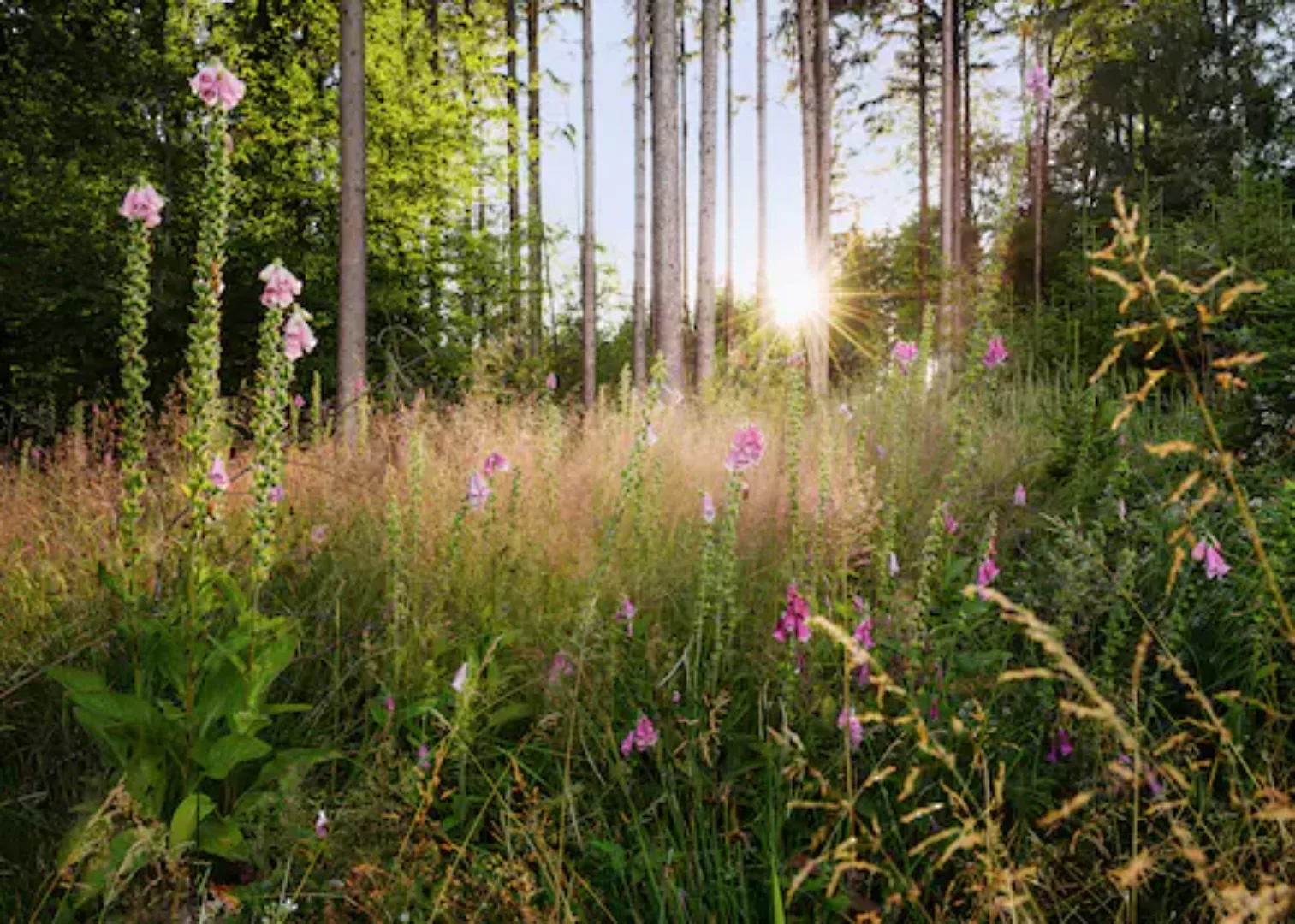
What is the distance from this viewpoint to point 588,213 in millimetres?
14789

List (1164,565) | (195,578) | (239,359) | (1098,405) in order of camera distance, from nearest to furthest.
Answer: (195,578), (1164,565), (1098,405), (239,359)

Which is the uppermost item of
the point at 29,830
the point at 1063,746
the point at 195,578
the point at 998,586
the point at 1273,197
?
the point at 1273,197

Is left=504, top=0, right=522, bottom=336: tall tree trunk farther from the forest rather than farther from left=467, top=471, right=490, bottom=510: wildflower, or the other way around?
left=467, top=471, right=490, bottom=510: wildflower

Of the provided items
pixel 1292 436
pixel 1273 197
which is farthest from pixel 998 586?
pixel 1273 197

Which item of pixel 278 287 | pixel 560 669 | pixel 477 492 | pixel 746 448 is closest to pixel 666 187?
pixel 477 492

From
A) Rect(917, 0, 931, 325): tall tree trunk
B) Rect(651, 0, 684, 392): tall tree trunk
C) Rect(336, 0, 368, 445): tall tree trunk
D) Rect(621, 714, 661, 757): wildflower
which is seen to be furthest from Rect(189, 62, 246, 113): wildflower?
Rect(917, 0, 931, 325): tall tree trunk

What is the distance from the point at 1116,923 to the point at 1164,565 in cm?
196

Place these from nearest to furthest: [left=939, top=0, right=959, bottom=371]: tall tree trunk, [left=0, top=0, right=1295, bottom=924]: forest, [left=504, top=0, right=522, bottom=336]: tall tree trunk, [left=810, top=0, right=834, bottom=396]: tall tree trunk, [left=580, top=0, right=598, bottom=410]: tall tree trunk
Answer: [left=0, top=0, right=1295, bottom=924]: forest
[left=810, top=0, right=834, bottom=396]: tall tree trunk
[left=504, top=0, right=522, bottom=336]: tall tree trunk
[left=939, top=0, right=959, bottom=371]: tall tree trunk
[left=580, top=0, right=598, bottom=410]: tall tree trunk

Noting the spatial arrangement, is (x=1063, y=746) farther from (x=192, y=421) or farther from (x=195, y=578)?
(x=192, y=421)

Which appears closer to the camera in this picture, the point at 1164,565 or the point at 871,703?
the point at 871,703

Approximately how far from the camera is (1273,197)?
23.3ft

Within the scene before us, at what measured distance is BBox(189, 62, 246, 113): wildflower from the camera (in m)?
1.88

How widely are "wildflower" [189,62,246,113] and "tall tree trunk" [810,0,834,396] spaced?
10.8 meters

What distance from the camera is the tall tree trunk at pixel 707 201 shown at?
35.6ft
